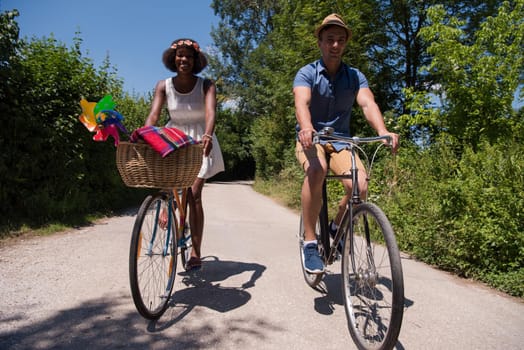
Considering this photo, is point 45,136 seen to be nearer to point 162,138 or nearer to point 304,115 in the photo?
point 162,138

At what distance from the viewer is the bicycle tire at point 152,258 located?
8.57 feet

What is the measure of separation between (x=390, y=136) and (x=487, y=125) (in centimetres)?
513

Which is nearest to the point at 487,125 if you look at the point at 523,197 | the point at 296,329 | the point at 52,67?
the point at 523,197

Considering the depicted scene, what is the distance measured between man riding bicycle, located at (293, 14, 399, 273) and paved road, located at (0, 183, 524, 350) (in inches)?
20.9

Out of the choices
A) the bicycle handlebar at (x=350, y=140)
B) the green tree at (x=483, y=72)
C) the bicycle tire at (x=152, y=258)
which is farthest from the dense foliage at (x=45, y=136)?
the green tree at (x=483, y=72)

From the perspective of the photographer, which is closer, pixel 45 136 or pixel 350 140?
pixel 350 140

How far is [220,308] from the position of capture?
3.05 meters

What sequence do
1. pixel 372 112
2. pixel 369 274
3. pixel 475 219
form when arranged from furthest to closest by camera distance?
pixel 475 219 < pixel 372 112 < pixel 369 274


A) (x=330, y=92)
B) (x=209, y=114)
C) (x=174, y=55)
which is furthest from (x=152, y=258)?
(x=330, y=92)

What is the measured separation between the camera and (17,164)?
543 cm

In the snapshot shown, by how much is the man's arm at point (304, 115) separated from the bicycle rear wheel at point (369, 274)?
59 centimetres

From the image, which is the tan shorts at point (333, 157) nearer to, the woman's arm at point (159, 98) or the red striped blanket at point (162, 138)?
the red striped blanket at point (162, 138)

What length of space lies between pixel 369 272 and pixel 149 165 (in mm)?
1664

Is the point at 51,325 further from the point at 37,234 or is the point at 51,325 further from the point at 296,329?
the point at 37,234
